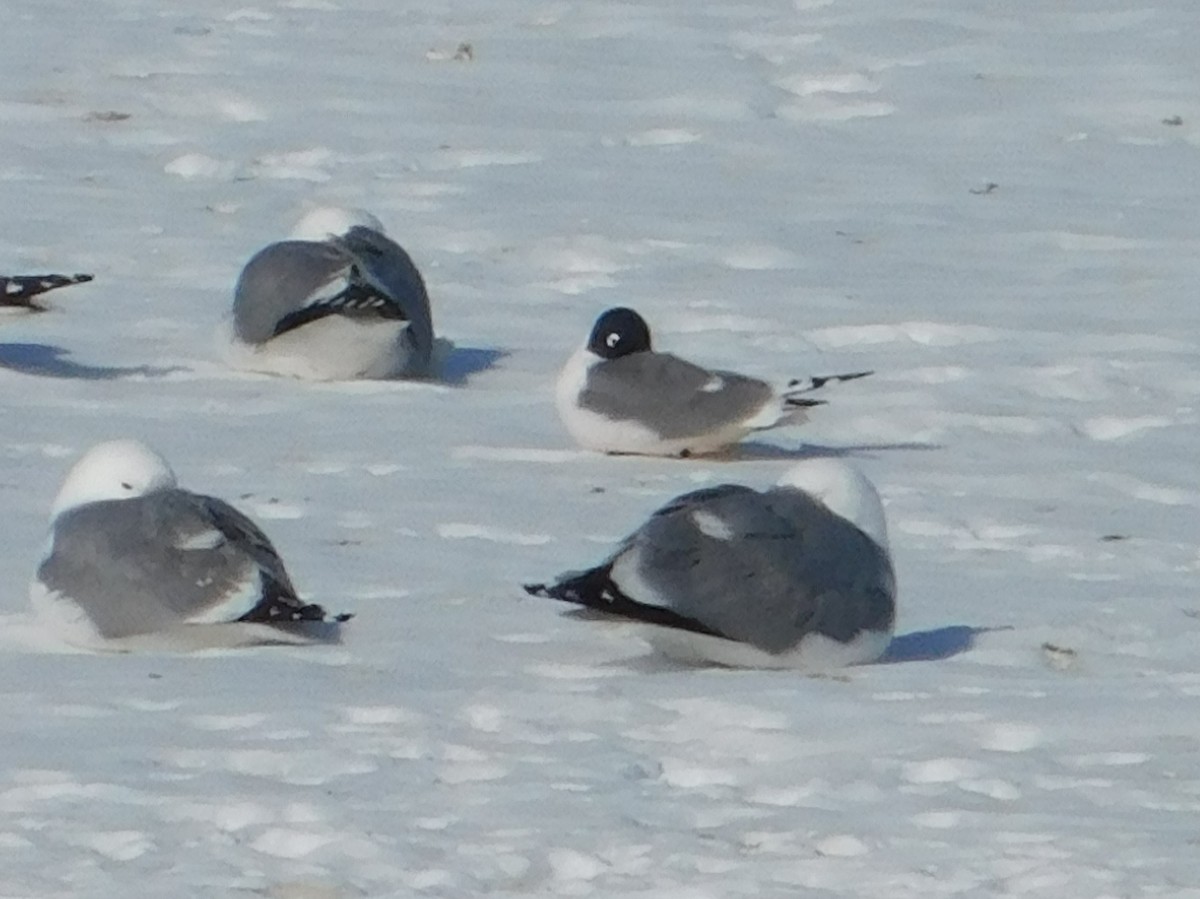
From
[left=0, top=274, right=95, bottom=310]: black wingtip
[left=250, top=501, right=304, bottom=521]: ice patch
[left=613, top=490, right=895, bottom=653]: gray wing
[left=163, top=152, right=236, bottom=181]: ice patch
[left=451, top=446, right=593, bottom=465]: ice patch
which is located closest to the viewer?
[left=613, top=490, right=895, bottom=653]: gray wing

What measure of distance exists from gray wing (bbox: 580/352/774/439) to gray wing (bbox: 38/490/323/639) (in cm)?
220

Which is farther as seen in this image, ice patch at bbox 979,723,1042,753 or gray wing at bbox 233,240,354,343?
gray wing at bbox 233,240,354,343

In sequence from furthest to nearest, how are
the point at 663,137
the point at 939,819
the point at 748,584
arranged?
the point at 663,137 → the point at 748,584 → the point at 939,819

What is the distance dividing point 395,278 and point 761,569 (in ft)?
12.2

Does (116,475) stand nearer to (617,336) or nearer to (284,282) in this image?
(617,336)

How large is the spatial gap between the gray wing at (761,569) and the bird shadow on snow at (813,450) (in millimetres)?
2298

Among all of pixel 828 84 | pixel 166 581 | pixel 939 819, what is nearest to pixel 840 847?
pixel 939 819

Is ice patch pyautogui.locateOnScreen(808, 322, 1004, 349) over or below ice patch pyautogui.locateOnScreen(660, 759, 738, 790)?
below

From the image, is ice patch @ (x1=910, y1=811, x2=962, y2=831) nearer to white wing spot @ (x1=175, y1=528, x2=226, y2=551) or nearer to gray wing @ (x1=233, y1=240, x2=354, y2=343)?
white wing spot @ (x1=175, y1=528, x2=226, y2=551)

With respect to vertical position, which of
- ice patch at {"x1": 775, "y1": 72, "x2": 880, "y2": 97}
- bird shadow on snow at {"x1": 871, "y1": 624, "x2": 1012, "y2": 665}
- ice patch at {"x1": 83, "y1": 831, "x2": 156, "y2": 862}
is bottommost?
bird shadow on snow at {"x1": 871, "y1": 624, "x2": 1012, "y2": 665}

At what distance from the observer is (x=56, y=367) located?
29.9ft

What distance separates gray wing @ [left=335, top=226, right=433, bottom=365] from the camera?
927 centimetres

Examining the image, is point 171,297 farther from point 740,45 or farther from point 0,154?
point 740,45

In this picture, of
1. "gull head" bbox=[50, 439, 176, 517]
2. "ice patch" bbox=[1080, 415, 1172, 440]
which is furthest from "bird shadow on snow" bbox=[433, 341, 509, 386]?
"gull head" bbox=[50, 439, 176, 517]
